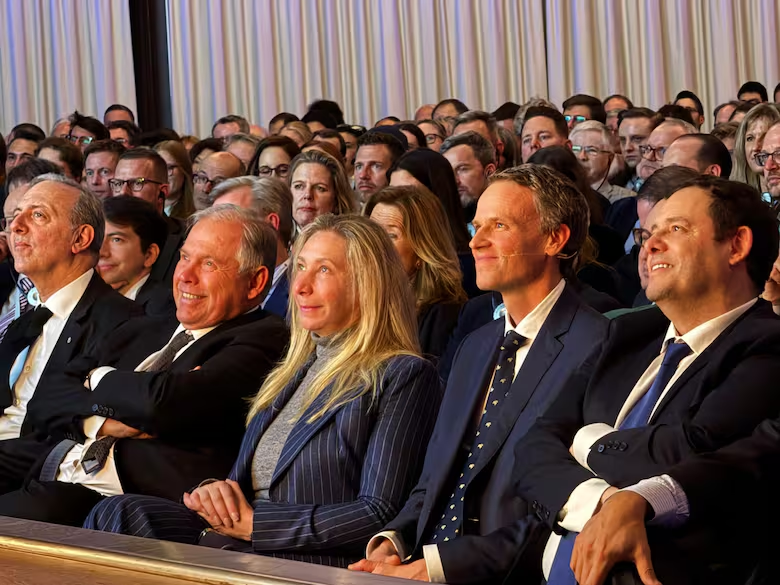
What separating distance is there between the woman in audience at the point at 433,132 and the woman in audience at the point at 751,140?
2.62 metres

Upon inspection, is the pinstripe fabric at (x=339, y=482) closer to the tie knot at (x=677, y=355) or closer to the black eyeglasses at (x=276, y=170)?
the tie knot at (x=677, y=355)

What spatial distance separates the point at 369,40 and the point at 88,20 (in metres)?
2.98

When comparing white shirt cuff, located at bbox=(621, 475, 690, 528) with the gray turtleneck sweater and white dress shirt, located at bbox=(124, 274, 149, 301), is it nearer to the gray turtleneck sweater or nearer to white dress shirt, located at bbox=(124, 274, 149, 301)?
the gray turtleneck sweater

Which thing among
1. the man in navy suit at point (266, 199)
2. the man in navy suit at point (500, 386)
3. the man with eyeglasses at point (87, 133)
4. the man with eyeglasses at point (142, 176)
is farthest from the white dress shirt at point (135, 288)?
the man with eyeglasses at point (87, 133)

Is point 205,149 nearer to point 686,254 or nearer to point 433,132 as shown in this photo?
point 433,132

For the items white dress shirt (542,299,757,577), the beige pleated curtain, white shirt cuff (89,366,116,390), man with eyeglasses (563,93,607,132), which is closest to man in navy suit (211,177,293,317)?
white shirt cuff (89,366,116,390)

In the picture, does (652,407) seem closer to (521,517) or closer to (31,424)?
(521,517)

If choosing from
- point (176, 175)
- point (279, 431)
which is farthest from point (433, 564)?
point (176, 175)

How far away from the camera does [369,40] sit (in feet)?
41.7

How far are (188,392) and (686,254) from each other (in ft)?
4.53

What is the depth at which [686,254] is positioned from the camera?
2438 mm

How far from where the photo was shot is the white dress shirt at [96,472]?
10.6ft

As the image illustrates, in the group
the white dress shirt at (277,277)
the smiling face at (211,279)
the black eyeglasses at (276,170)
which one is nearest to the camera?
the smiling face at (211,279)

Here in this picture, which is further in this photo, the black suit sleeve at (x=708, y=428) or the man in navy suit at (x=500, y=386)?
the man in navy suit at (x=500, y=386)
